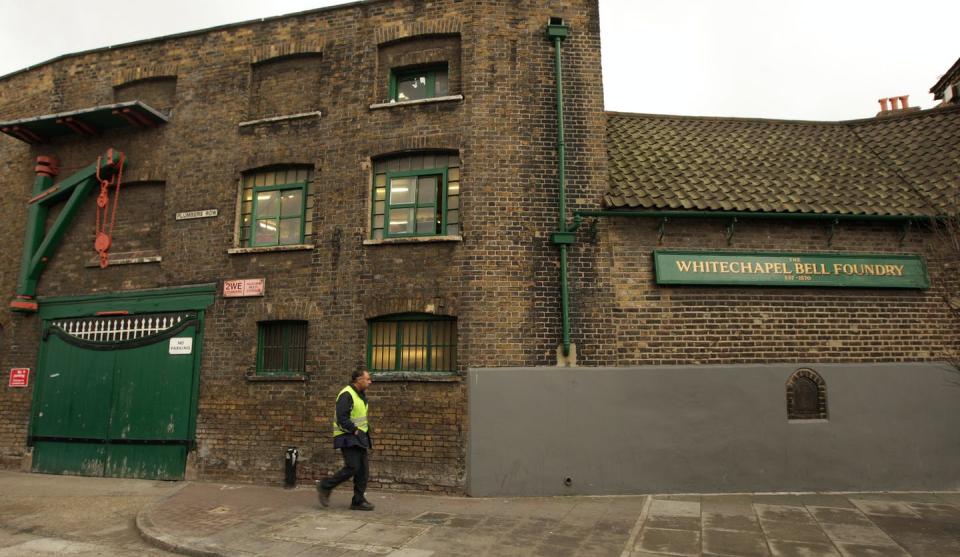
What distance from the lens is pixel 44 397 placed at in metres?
11.1

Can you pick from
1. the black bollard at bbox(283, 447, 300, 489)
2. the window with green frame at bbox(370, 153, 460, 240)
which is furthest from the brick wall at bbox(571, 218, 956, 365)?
the black bollard at bbox(283, 447, 300, 489)

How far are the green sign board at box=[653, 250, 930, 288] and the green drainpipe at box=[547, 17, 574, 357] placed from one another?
151cm

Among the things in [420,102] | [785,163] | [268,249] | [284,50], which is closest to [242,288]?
[268,249]

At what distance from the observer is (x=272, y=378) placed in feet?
32.0

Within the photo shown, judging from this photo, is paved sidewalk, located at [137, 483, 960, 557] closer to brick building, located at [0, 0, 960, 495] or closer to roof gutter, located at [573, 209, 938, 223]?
brick building, located at [0, 0, 960, 495]

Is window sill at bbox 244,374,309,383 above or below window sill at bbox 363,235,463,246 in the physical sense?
below

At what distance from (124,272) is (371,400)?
5857mm

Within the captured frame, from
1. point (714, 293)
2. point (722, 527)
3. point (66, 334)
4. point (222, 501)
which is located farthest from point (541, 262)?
point (66, 334)

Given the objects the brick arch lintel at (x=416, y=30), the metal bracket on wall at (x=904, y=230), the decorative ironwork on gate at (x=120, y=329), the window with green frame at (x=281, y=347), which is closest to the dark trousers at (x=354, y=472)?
the window with green frame at (x=281, y=347)

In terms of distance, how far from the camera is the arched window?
8.96m

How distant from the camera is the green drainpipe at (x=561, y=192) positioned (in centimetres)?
898

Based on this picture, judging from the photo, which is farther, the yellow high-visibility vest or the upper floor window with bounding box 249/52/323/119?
the upper floor window with bounding box 249/52/323/119

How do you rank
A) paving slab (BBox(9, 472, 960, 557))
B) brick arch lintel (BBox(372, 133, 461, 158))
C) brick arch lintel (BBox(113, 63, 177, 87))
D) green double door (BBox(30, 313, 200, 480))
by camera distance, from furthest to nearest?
brick arch lintel (BBox(113, 63, 177, 87)) < green double door (BBox(30, 313, 200, 480)) < brick arch lintel (BBox(372, 133, 461, 158)) < paving slab (BBox(9, 472, 960, 557))

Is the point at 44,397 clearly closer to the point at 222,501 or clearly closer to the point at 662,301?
the point at 222,501
